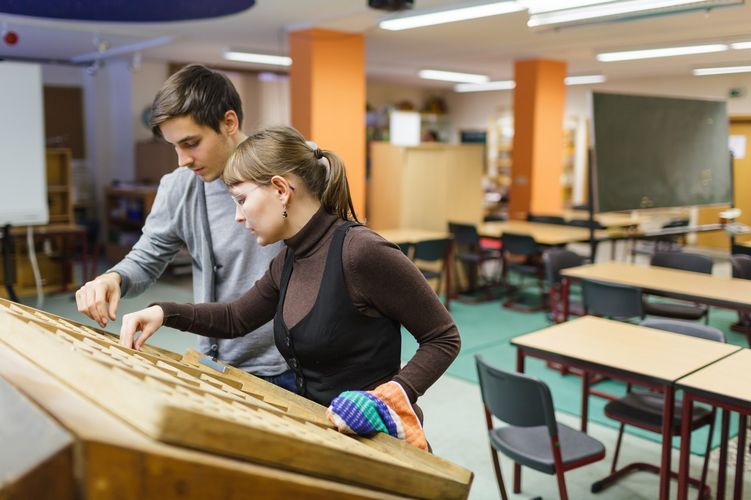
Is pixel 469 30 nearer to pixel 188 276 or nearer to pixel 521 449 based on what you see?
pixel 188 276

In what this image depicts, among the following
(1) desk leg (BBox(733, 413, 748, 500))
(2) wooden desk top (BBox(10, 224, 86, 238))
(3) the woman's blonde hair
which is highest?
(3) the woman's blonde hair

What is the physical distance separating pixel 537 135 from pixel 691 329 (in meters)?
6.49

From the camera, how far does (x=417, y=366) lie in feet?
3.93

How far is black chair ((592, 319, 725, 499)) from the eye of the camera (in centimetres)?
280

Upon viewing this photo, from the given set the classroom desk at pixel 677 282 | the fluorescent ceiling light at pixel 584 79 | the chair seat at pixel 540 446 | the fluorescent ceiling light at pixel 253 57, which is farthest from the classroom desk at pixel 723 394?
the fluorescent ceiling light at pixel 584 79

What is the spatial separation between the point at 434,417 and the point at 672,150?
274 cm

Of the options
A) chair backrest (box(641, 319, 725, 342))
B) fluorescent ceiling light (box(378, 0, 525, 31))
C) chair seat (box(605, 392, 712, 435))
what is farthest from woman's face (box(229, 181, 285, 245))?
fluorescent ceiling light (box(378, 0, 525, 31))

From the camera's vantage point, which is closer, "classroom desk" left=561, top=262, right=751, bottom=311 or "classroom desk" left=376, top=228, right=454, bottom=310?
"classroom desk" left=561, top=262, right=751, bottom=311

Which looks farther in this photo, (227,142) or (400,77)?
(400,77)

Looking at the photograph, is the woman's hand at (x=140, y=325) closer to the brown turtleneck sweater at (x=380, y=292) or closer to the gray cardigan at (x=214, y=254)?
the brown turtleneck sweater at (x=380, y=292)

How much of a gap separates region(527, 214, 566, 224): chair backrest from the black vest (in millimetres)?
6860

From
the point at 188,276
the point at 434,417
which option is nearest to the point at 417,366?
the point at 434,417

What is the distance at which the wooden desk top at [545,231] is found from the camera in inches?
259

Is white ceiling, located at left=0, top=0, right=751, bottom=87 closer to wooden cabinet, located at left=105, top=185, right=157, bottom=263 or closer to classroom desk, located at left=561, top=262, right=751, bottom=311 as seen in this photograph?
wooden cabinet, located at left=105, top=185, right=157, bottom=263
